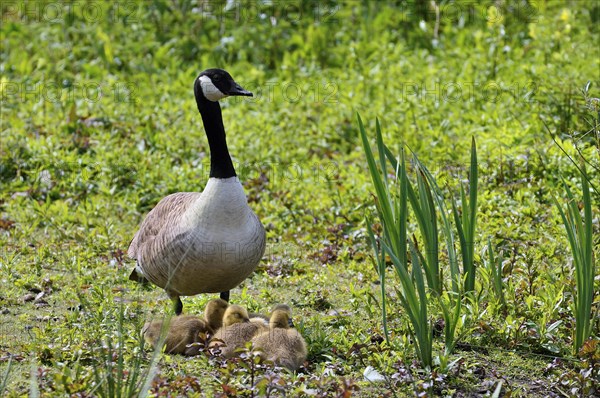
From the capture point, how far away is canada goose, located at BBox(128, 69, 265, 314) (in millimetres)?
5367

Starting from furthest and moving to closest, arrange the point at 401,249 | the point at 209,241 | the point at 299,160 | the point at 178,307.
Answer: the point at 299,160
the point at 178,307
the point at 209,241
the point at 401,249

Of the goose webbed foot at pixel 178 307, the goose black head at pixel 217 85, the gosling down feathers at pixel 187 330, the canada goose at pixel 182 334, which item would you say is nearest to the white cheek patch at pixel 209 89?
the goose black head at pixel 217 85

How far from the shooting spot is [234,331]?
4875 millimetres

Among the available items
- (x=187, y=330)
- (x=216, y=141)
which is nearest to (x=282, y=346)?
(x=187, y=330)

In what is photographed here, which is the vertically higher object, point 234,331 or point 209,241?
point 209,241

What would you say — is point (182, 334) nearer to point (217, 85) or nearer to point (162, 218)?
point (162, 218)

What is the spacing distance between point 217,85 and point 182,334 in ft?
5.78

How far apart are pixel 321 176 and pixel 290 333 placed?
367 cm

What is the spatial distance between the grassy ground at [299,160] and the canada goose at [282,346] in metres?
0.08

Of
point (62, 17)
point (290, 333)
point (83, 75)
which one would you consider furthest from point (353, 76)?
point (290, 333)

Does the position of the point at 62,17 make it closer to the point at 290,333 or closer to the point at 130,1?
the point at 130,1

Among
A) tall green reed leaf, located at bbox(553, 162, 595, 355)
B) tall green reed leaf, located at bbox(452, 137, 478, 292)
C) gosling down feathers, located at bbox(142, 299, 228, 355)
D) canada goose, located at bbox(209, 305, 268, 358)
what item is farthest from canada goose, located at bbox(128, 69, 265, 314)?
tall green reed leaf, located at bbox(553, 162, 595, 355)

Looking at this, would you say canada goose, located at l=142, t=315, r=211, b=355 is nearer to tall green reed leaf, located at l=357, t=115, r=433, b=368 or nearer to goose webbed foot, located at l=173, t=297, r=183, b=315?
goose webbed foot, located at l=173, t=297, r=183, b=315

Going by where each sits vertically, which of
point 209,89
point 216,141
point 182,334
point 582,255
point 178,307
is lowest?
point 178,307
